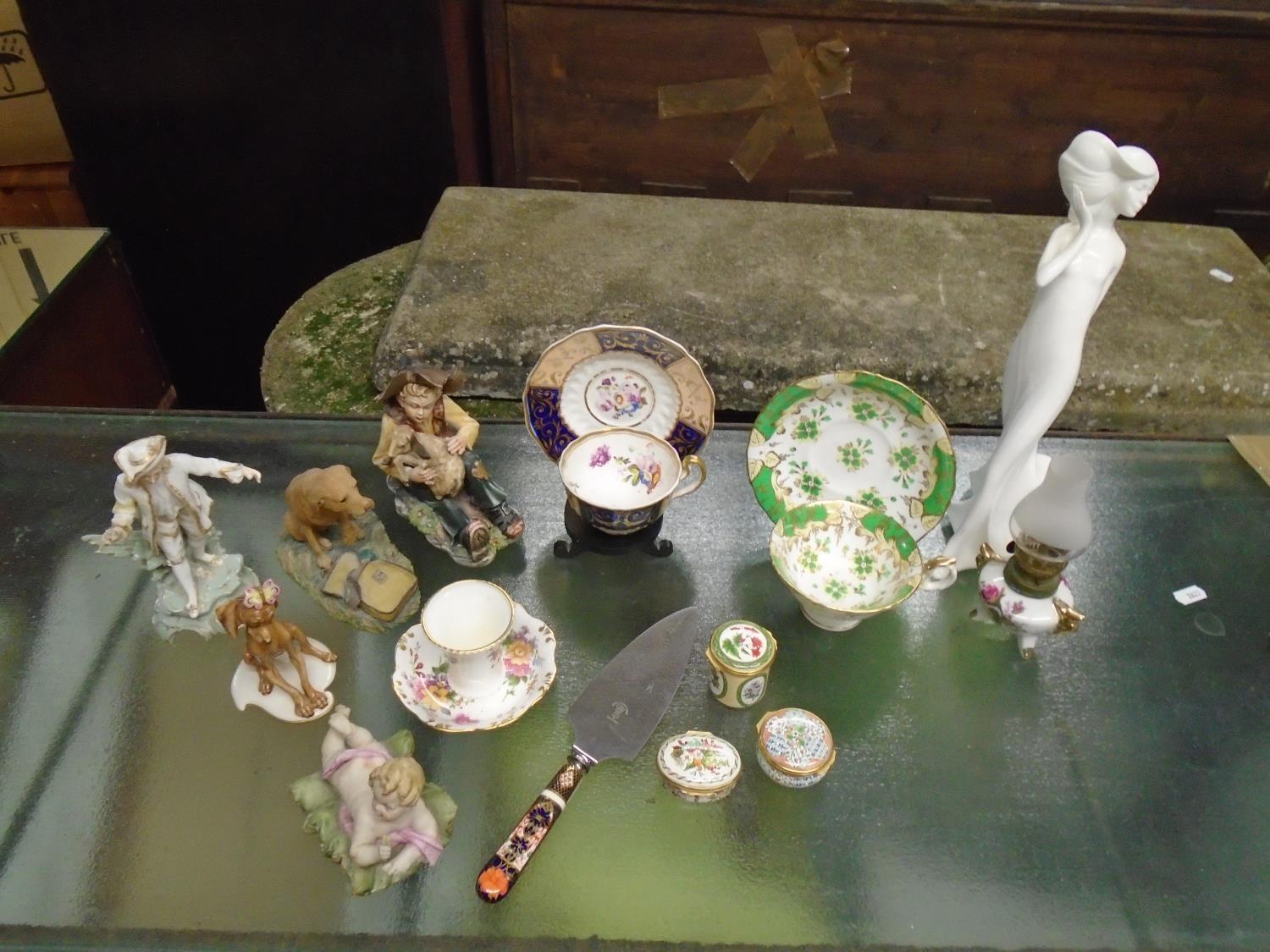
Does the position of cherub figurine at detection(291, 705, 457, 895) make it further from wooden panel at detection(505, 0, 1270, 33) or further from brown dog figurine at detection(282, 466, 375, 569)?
wooden panel at detection(505, 0, 1270, 33)

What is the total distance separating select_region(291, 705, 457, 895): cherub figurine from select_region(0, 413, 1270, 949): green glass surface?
0.02m

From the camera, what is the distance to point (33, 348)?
6.38 feet

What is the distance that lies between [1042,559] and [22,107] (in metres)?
2.75

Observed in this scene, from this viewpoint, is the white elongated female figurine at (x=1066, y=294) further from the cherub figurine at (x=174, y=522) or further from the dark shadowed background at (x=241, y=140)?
the dark shadowed background at (x=241, y=140)

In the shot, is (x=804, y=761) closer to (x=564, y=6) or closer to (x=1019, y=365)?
(x=1019, y=365)

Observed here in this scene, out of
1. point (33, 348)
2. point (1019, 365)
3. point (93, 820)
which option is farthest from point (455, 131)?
point (93, 820)

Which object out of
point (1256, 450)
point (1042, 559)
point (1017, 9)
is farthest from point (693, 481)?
point (1017, 9)

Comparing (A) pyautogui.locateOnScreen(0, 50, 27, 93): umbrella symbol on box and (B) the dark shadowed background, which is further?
(A) pyautogui.locateOnScreen(0, 50, 27, 93): umbrella symbol on box

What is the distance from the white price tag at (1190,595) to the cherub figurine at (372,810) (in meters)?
1.14

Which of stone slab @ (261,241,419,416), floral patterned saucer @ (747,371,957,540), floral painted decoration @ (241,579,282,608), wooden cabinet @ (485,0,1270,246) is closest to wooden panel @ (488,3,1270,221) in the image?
wooden cabinet @ (485,0,1270,246)

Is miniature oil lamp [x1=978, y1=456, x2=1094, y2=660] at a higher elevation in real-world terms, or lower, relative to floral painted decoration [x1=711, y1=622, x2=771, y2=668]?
higher

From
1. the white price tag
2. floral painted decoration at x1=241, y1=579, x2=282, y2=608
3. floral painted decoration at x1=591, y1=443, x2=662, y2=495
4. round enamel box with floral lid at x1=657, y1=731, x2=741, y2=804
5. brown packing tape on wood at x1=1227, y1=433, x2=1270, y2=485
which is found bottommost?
the white price tag

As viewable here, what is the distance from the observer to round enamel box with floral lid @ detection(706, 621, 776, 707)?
122cm

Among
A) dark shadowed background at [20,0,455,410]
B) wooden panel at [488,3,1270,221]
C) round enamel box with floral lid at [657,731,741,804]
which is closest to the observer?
round enamel box with floral lid at [657,731,741,804]
